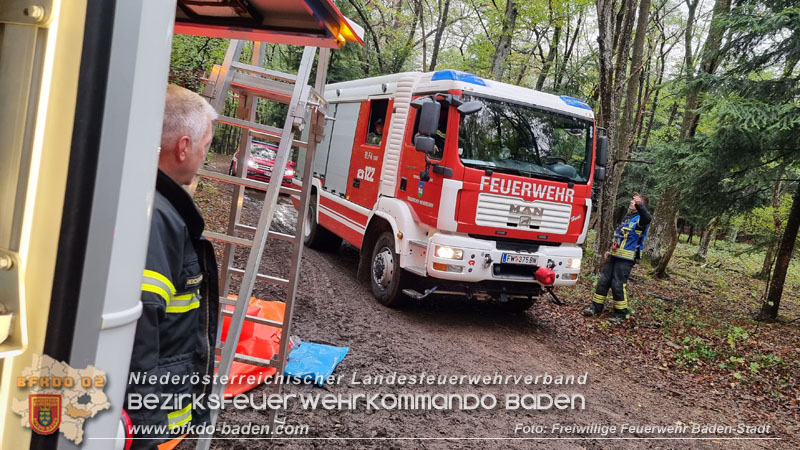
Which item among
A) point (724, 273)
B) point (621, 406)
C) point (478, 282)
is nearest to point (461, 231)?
point (478, 282)

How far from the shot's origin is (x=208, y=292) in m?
1.85

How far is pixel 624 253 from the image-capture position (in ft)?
25.7

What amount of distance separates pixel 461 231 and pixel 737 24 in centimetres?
567

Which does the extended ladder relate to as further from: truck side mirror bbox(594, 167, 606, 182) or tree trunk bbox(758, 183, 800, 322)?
tree trunk bbox(758, 183, 800, 322)

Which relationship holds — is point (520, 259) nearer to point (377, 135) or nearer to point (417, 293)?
point (417, 293)

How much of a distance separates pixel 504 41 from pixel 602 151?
9220 mm

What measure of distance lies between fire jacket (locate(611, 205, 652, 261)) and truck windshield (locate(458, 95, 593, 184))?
146cm

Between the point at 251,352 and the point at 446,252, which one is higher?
the point at 446,252

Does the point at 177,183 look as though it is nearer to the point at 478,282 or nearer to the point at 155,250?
the point at 155,250

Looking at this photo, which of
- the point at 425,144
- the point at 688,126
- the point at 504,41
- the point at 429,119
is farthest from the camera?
the point at 504,41

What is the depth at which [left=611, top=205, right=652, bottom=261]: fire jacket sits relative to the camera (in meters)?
7.70

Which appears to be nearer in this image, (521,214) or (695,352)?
(521,214)

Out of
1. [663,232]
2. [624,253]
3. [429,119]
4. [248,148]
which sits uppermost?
[429,119]

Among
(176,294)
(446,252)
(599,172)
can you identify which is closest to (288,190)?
(176,294)
